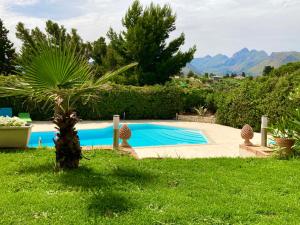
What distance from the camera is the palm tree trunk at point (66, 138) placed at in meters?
6.66

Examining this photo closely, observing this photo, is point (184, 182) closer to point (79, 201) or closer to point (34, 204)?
point (79, 201)

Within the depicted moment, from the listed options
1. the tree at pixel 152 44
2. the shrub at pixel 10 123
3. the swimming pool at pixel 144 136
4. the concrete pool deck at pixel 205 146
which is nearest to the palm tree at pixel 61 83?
the concrete pool deck at pixel 205 146

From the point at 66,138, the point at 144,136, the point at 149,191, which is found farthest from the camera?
the point at 144,136

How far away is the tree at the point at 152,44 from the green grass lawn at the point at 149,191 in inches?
856

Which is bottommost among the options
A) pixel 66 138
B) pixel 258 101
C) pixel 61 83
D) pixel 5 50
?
pixel 66 138

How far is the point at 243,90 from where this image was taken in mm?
18625

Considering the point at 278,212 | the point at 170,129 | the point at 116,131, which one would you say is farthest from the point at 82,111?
the point at 278,212

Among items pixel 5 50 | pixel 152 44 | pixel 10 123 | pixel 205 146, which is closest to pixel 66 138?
pixel 10 123

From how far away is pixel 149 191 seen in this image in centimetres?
570

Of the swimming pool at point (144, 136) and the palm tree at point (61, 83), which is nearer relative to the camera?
the palm tree at point (61, 83)

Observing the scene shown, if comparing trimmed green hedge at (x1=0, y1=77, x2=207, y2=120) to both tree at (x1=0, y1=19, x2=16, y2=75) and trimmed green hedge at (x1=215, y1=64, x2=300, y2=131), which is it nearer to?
trimmed green hedge at (x1=215, y1=64, x2=300, y2=131)

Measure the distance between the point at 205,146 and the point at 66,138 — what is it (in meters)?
7.24

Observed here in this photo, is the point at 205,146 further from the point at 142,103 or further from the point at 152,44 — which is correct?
the point at 152,44

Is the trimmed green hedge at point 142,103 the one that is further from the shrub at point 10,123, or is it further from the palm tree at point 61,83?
the palm tree at point 61,83
